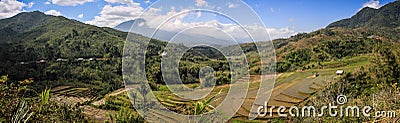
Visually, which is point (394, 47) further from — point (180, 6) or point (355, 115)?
point (180, 6)

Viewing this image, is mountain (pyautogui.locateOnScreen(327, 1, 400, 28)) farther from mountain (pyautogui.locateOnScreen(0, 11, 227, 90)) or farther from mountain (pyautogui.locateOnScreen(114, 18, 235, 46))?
mountain (pyautogui.locateOnScreen(114, 18, 235, 46))

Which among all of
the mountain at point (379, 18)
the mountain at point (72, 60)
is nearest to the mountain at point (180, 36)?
the mountain at point (72, 60)

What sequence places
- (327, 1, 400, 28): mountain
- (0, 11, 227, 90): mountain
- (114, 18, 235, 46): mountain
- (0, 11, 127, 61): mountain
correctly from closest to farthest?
1. (114, 18, 235, 46): mountain
2. (0, 11, 227, 90): mountain
3. (0, 11, 127, 61): mountain
4. (327, 1, 400, 28): mountain

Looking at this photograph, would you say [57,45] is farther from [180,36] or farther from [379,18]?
[379,18]

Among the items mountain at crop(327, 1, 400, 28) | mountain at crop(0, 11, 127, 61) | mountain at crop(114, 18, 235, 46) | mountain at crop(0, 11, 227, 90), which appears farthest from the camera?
mountain at crop(327, 1, 400, 28)

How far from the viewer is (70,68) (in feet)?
117

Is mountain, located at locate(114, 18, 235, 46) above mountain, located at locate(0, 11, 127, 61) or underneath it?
underneath

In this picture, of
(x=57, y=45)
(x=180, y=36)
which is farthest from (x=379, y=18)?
(x=180, y=36)

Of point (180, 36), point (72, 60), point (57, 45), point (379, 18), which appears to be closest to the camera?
point (180, 36)

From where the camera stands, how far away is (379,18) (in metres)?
74.0

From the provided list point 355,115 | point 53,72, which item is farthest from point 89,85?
point 355,115

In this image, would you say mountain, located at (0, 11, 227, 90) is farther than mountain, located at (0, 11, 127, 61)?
No

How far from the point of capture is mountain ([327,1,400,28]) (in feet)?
218

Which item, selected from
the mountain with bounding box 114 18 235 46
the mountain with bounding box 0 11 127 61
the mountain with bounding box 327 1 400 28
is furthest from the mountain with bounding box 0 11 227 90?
the mountain with bounding box 327 1 400 28
